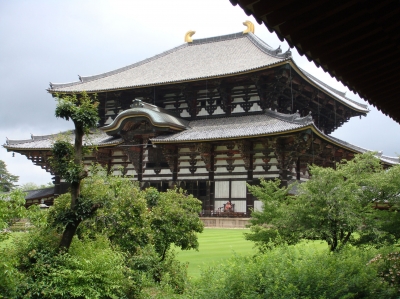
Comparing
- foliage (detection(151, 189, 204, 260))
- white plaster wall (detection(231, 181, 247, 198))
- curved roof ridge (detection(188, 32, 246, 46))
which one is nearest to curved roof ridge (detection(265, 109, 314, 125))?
white plaster wall (detection(231, 181, 247, 198))

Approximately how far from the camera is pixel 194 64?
36375mm

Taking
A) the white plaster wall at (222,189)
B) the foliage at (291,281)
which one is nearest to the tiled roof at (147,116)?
the white plaster wall at (222,189)

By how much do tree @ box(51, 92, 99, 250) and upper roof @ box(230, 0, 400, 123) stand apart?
5438 mm

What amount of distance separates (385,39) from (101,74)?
3733cm

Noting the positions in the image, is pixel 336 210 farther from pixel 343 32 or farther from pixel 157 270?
pixel 343 32

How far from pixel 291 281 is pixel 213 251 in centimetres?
822

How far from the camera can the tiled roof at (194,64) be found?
103ft

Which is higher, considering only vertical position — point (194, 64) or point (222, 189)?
point (194, 64)

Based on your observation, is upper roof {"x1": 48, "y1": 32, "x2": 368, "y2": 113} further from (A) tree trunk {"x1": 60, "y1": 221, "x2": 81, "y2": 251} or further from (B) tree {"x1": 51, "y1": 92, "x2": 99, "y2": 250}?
(A) tree trunk {"x1": 60, "y1": 221, "x2": 81, "y2": 251}

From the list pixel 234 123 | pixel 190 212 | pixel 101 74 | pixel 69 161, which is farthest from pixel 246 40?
pixel 69 161

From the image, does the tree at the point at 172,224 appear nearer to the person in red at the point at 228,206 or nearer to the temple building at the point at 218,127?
the temple building at the point at 218,127

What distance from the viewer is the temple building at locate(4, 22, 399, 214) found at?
28.2m

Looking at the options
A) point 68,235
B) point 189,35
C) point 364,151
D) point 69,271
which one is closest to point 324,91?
point 364,151

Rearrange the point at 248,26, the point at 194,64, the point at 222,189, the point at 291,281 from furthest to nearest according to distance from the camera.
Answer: the point at 248,26
the point at 194,64
the point at 222,189
the point at 291,281
